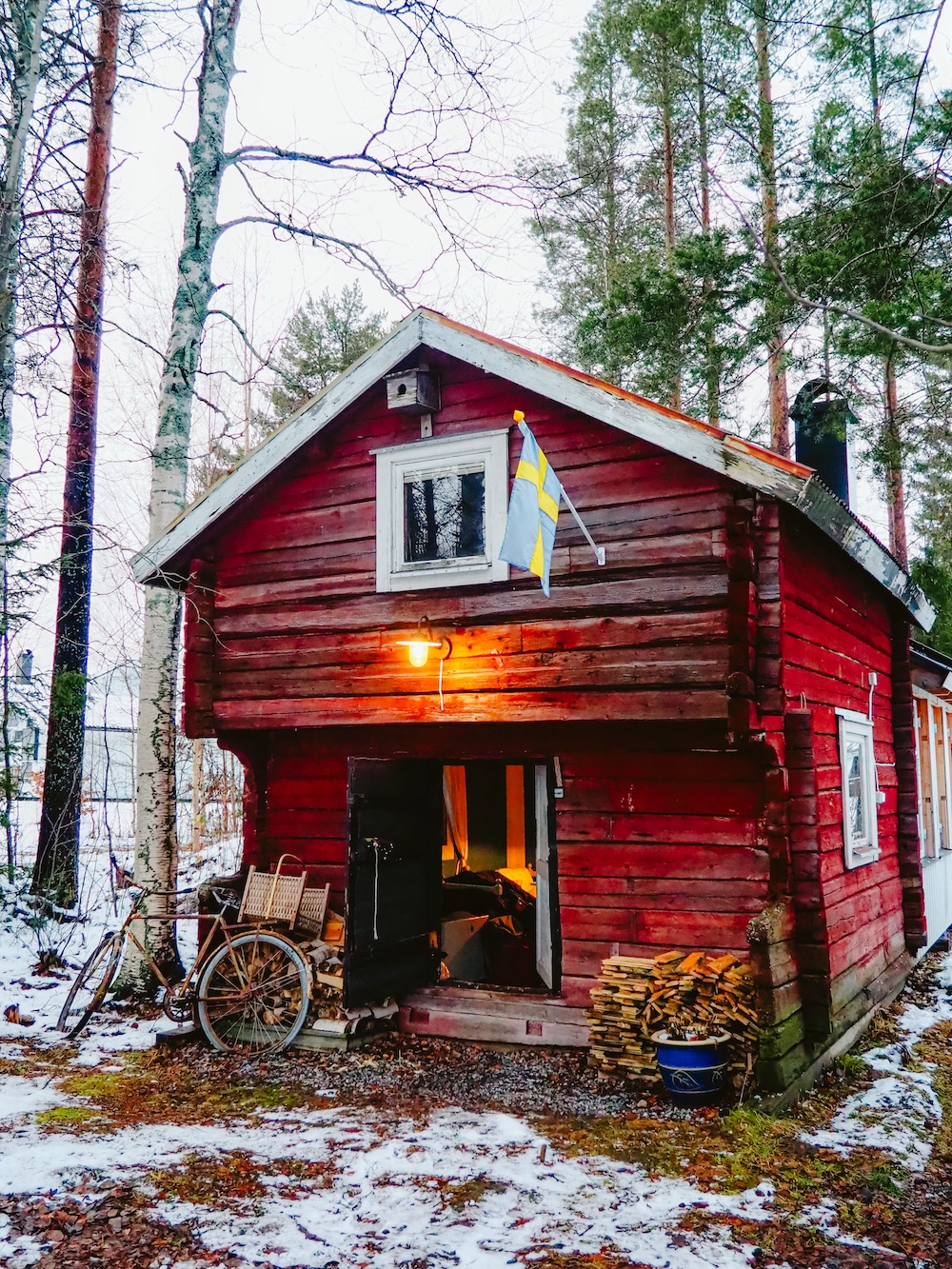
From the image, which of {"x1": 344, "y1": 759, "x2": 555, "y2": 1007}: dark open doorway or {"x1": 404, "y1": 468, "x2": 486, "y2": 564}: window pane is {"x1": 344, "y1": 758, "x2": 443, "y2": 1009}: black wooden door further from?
{"x1": 404, "y1": 468, "x2": 486, "y2": 564}: window pane

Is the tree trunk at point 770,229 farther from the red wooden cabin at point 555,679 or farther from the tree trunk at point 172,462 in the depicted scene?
the tree trunk at point 172,462

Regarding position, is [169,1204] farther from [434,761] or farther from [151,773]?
[151,773]

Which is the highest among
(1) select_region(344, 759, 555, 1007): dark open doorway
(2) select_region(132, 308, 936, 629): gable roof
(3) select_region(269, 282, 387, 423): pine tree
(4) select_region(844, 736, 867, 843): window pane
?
(3) select_region(269, 282, 387, 423): pine tree

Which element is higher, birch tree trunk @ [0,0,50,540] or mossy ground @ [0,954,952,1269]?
birch tree trunk @ [0,0,50,540]

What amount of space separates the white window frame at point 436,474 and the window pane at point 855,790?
4126 millimetres

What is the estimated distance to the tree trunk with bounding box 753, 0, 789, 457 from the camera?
32.2 ft

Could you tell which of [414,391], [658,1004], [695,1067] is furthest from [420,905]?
[414,391]

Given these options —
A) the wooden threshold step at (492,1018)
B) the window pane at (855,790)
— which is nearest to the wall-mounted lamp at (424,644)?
the wooden threshold step at (492,1018)

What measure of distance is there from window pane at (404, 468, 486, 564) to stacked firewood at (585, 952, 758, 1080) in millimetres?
3761

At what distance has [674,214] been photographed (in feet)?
63.6

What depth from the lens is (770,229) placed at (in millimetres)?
10227

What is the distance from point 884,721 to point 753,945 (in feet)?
18.5

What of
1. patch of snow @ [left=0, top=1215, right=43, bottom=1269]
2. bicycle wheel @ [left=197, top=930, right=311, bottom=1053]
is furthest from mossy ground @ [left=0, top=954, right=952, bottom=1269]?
patch of snow @ [left=0, top=1215, right=43, bottom=1269]

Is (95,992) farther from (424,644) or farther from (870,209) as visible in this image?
(870,209)
